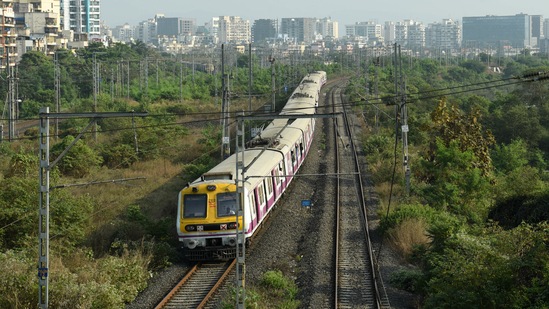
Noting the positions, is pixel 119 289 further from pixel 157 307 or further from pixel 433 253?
pixel 433 253

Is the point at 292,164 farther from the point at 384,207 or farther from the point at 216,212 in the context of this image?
the point at 216,212

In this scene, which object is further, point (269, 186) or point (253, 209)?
point (269, 186)

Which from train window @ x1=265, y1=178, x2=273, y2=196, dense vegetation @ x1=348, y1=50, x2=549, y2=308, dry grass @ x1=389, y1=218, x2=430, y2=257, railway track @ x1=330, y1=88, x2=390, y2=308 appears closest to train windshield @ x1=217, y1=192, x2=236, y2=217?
railway track @ x1=330, y1=88, x2=390, y2=308

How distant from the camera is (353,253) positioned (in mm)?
19812

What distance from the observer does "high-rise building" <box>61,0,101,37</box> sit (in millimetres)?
149875

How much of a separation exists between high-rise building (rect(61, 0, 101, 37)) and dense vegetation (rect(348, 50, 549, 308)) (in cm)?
10563

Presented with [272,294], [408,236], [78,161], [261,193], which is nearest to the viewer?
[272,294]

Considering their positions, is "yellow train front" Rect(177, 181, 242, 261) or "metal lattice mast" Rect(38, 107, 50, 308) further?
"yellow train front" Rect(177, 181, 242, 261)

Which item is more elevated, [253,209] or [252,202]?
[252,202]

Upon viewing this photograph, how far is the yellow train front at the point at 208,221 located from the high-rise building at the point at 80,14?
13567 cm

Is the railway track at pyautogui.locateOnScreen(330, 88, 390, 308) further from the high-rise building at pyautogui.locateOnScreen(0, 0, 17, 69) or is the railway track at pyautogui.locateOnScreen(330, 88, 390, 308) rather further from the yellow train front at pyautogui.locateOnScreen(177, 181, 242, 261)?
the high-rise building at pyautogui.locateOnScreen(0, 0, 17, 69)

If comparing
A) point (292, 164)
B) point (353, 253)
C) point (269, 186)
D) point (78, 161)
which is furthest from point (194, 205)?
point (78, 161)

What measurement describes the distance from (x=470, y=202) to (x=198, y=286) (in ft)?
37.3

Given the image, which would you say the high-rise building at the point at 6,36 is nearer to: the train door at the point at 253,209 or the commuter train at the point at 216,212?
the commuter train at the point at 216,212
